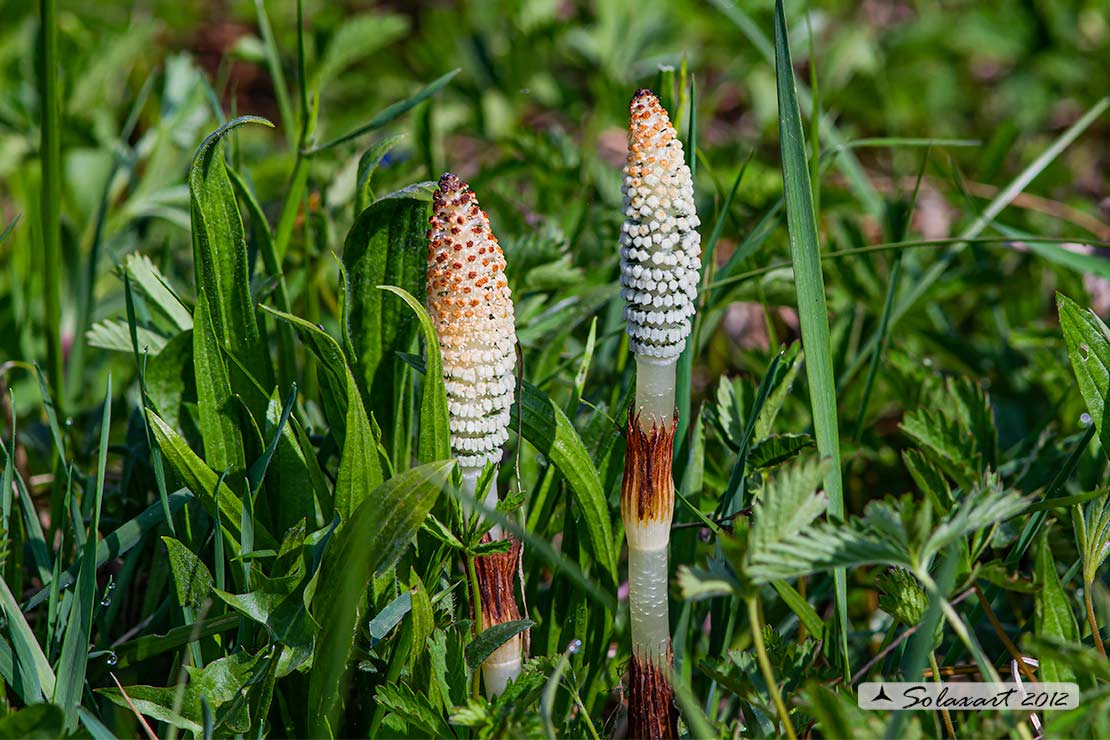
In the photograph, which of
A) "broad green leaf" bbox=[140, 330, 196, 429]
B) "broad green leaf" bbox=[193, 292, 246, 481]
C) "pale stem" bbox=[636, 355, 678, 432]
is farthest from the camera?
"broad green leaf" bbox=[140, 330, 196, 429]

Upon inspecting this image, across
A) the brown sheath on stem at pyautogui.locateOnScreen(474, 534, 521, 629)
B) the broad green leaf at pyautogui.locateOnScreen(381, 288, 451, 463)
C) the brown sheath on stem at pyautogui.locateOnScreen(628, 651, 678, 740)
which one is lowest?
the brown sheath on stem at pyautogui.locateOnScreen(628, 651, 678, 740)

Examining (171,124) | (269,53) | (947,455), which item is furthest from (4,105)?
(947,455)

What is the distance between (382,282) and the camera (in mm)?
1639

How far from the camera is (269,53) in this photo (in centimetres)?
222

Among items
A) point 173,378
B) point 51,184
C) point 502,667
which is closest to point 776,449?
point 502,667

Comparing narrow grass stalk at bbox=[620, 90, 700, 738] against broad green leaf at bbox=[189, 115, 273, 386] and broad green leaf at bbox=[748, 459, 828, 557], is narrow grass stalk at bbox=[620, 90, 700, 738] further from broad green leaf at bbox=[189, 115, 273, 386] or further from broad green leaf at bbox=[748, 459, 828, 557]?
broad green leaf at bbox=[189, 115, 273, 386]

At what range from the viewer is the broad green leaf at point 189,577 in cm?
144

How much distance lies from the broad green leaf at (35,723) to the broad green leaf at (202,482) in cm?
31

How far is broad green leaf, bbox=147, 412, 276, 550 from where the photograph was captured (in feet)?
4.69

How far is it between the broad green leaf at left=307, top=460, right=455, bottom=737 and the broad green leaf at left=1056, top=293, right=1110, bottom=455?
38.1 inches

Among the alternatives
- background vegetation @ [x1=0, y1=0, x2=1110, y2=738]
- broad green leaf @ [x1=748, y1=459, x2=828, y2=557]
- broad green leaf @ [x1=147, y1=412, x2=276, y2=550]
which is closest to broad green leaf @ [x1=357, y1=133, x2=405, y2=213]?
background vegetation @ [x1=0, y1=0, x2=1110, y2=738]

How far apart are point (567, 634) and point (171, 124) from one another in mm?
1851

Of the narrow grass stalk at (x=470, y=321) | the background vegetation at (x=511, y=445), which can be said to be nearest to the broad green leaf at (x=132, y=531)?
the background vegetation at (x=511, y=445)

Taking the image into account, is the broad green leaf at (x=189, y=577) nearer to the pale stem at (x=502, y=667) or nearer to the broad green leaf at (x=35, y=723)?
the broad green leaf at (x=35, y=723)
